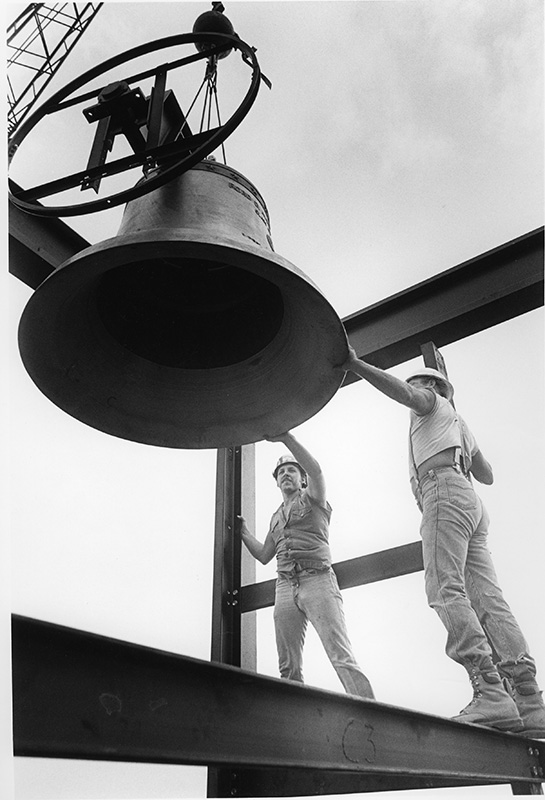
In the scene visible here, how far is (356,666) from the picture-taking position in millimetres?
4273

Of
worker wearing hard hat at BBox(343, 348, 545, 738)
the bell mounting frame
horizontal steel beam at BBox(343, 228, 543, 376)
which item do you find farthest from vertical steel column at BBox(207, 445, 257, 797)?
the bell mounting frame

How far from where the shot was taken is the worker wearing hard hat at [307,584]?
429cm

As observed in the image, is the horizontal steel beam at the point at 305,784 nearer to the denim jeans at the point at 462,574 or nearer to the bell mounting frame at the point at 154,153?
the denim jeans at the point at 462,574

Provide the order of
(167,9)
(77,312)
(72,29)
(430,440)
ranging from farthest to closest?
1. (72,29)
2. (430,440)
3. (167,9)
4. (77,312)

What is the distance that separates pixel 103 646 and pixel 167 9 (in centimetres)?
300

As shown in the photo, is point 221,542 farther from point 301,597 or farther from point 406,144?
point 406,144

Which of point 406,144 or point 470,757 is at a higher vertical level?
point 406,144

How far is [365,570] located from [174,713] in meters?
3.12

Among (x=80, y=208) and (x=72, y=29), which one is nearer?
(x=80, y=208)

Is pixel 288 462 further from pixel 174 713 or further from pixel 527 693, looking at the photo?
pixel 174 713

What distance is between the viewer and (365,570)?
181 inches

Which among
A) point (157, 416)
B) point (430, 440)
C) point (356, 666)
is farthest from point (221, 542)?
point (157, 416)

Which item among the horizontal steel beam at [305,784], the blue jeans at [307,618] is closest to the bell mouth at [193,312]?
the blue jeans at [307,618]

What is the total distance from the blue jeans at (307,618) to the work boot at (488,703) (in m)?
1.02
